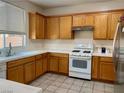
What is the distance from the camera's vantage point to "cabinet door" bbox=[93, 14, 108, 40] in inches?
145

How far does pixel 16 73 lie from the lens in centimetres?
274

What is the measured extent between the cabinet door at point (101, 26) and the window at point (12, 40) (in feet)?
8.60

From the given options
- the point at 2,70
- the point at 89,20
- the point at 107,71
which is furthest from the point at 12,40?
the point at 107,71

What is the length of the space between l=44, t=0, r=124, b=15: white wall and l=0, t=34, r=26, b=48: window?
1.80 meters

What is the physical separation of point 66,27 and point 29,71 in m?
2.14

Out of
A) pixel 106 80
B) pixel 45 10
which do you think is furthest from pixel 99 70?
pixel 45 10

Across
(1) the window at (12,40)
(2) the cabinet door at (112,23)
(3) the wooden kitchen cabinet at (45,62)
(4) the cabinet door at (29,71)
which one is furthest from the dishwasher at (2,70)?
(2) the cabinet door at (112,23)

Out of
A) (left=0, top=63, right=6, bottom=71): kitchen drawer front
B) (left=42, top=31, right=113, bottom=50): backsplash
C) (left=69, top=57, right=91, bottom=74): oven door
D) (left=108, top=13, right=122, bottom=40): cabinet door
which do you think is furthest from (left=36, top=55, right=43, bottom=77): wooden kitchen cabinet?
(left=108, top=13, right=122, bottom=40): cabinet door

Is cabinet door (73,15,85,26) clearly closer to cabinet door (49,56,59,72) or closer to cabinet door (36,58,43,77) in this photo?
cabinet door (49,56,59,72)

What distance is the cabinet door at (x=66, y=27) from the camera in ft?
13.7

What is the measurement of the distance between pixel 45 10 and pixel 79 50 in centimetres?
241

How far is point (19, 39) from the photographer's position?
12.3ft

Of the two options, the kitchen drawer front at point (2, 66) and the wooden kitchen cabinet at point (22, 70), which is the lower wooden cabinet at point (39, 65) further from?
the kitchen drawer front at point (2, 66)

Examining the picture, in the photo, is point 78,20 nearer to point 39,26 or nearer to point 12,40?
point 39,26
